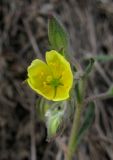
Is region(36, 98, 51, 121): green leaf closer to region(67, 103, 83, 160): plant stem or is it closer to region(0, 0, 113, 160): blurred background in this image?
region(67, 103, 83, 160): plant stem

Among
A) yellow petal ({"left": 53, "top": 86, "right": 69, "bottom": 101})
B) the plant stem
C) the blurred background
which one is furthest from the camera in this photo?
the blurred background

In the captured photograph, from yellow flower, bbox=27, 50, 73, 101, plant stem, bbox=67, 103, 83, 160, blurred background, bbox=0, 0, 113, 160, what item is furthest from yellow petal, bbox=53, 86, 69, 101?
blurred background, bbox=0, 0, 113, 160

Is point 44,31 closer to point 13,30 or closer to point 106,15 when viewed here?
point 13,30

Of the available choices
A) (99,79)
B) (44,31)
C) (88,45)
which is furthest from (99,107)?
(44,31)

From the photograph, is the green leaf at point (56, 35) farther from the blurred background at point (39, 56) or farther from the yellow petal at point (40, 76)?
the blurred background at point (39, 56)

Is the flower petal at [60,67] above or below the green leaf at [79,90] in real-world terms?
above

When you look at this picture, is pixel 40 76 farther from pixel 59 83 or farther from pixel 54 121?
pixel 54 121

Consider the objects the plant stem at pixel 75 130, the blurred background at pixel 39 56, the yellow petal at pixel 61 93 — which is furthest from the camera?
the blurred background at pixel 39 56

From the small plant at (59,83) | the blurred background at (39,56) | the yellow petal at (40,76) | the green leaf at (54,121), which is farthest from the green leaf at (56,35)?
the blurred background at (39,56)

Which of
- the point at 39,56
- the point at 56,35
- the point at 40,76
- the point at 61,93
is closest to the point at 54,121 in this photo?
the point at 61,93
